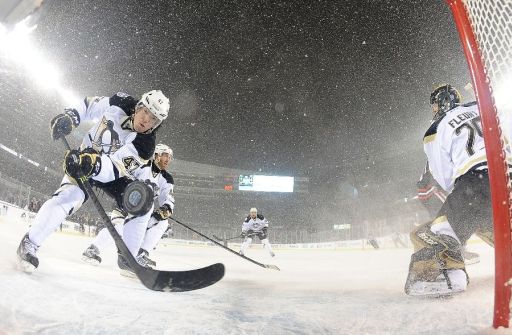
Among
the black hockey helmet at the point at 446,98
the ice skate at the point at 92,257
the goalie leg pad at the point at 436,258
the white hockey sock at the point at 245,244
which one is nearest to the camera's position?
the goalie leg pad at the point at 436,258

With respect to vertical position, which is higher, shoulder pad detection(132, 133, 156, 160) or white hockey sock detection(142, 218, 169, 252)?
shoulder pad detection(132, 133, 156, 160)

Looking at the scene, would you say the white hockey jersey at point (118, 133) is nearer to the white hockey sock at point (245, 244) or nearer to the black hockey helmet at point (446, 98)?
the black hockey helmet at point (446, 98)

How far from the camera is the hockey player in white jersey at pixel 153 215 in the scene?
7.17 ft

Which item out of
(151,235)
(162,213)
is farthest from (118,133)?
(151,235)

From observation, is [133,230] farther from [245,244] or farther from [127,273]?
[245,244]

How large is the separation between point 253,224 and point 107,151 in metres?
5.01

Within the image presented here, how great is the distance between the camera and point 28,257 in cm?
150

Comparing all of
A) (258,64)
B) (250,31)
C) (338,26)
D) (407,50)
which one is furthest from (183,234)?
(407,50)

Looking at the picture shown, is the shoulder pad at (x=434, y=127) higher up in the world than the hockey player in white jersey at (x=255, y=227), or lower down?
higher up

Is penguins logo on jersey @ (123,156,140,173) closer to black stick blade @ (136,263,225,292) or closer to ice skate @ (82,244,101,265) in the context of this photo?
ice skate @ (82,244,101,265)

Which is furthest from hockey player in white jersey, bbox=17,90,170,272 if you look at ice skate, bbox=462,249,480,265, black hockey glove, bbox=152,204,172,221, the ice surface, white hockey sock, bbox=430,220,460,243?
ice skate, bbox=462,249,480,265

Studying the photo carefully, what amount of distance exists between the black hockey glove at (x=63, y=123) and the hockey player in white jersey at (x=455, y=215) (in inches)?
70.2

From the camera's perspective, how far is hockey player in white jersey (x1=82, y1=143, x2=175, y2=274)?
2186mm

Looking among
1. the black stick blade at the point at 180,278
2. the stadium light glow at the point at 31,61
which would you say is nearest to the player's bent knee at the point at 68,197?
the black stick blade at the point at 180,278
